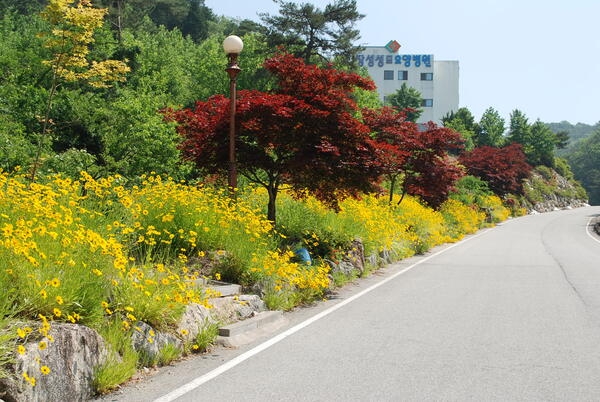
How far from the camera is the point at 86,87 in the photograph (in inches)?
1185

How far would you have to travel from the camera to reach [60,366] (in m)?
4.39

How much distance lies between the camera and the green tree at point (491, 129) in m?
69.4

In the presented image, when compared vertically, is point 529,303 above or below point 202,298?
below

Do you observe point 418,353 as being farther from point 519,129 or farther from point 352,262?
point 519,129

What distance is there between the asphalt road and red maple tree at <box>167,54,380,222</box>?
2.41m

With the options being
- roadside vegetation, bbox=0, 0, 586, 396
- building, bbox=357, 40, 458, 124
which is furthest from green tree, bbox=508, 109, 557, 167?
roadside vegetation, bbox=0, 0, 586, 396

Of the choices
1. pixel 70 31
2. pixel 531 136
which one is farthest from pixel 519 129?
pixel 70 31

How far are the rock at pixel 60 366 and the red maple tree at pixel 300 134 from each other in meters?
6.61

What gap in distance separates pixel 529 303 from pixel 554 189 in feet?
223

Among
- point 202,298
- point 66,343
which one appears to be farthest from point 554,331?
point 66,343

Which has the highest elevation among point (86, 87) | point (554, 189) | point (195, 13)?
point (195, 13)

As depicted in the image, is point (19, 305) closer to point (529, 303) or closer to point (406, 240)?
point (529, 303)

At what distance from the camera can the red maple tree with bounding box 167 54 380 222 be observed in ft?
36.0

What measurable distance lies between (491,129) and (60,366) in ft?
234
